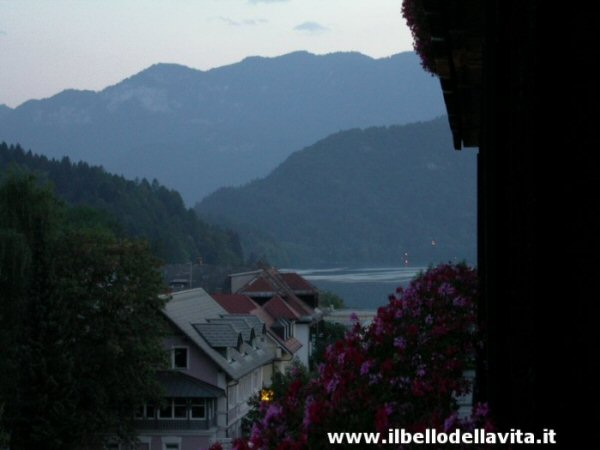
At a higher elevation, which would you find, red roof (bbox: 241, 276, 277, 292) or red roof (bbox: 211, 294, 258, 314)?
red roof (bbox: 241, 276, 277, 292)

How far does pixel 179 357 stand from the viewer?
184 feet

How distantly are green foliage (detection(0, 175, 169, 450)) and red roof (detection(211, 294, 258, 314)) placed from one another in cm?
2678

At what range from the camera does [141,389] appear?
4938 cm

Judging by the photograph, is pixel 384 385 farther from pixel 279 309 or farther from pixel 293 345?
pixel 279 309

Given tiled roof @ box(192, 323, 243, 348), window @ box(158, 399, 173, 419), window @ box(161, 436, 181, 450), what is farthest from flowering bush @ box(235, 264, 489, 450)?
tiled roof @ box(192, 323, 243, 348)

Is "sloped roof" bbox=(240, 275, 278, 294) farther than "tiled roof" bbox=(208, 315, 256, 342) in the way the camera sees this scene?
Yes

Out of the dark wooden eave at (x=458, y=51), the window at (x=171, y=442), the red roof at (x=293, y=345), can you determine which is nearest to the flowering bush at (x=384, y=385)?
the dark wooden eave at (x=458, y=51)

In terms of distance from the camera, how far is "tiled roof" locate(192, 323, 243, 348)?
183ft

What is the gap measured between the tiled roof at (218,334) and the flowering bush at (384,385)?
46.7 meters

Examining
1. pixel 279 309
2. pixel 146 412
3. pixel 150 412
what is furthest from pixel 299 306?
pixel 146 412

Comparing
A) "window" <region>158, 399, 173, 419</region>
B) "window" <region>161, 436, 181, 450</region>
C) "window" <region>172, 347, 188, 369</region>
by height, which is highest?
"window" <region>172, 347, 188, 369</region>

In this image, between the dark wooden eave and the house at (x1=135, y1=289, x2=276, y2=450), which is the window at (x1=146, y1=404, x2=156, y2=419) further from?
the dark wooden eave

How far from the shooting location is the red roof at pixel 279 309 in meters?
79.8

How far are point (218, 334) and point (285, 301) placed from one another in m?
29.3
